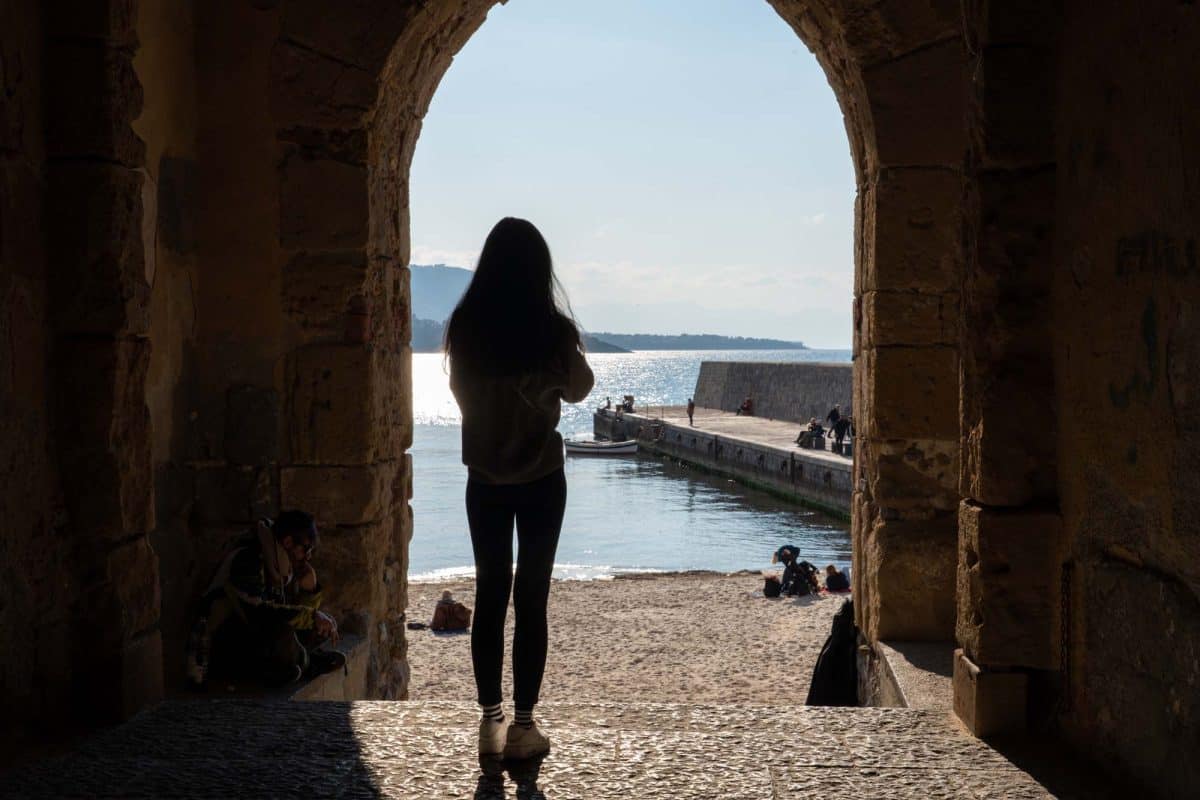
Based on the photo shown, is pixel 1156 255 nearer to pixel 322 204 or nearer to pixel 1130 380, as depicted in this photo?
pixel 1130 380

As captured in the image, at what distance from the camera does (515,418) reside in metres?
2.92

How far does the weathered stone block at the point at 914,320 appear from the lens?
186 inches

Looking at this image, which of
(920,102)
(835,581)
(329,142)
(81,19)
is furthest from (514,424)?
(835,581)

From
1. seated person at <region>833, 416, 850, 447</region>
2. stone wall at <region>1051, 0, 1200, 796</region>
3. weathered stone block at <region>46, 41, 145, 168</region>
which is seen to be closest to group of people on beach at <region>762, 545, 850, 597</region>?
stone wall at <region>1051, 0, 1200, 796</region>

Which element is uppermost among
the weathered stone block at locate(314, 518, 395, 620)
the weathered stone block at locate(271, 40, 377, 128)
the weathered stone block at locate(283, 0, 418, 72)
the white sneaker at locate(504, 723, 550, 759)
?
the weathered stone block at locate(283, 0, 418, 72)

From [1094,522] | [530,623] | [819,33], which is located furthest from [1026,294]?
[819,33]

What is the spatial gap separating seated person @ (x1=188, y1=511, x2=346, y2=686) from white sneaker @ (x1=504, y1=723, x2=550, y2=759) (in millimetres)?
1316

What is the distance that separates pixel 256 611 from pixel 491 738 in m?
1.34

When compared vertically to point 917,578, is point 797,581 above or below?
below

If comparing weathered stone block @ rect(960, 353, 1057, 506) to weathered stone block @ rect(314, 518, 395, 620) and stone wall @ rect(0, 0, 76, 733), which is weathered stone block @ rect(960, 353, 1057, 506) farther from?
stone wall @ rect(0, 0, 76, 733)

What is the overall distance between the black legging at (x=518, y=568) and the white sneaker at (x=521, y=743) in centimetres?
7

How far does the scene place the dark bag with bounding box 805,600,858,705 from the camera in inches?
204

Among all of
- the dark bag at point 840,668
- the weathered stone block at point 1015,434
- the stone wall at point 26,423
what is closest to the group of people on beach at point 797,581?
the dark bag at point 840,668

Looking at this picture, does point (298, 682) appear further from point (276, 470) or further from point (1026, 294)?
A: point (1026, 294)
